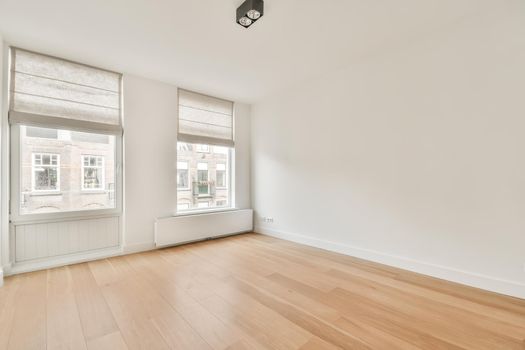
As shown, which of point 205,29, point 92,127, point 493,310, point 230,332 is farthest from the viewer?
point 92,127

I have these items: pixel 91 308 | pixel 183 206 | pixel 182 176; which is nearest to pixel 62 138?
pixel 182 176

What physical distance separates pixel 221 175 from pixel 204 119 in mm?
1228

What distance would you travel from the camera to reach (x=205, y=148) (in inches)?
195

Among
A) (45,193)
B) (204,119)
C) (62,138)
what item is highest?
(204,119)

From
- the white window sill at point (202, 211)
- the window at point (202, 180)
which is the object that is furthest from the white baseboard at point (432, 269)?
the window at point (202, 180)

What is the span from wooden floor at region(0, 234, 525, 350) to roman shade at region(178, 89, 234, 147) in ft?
8.00

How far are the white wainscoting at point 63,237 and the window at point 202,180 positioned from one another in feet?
5.09

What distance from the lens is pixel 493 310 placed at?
85.0 inches

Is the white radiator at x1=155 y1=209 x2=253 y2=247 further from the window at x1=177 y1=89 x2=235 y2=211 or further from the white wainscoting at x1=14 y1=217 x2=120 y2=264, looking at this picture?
the white wainscoting at x1=14 y1=217 x2=120 y2=264

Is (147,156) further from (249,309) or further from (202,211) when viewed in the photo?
(249,309)

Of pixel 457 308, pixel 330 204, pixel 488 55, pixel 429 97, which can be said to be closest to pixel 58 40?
pixel 330 204

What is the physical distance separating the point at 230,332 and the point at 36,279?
104 inches

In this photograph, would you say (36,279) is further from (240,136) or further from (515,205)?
(515,205)

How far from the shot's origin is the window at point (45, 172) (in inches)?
126
